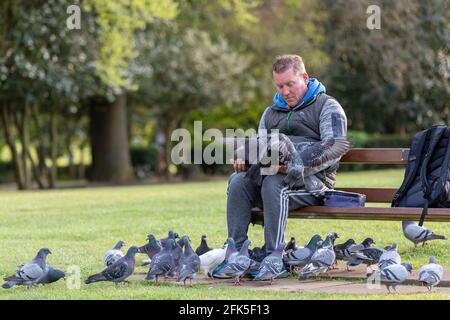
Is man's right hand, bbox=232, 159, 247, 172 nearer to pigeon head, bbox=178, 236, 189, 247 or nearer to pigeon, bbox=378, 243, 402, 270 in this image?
pigeon head, bbox=178, 236, 189, 247

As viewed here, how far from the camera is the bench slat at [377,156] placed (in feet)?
28.8

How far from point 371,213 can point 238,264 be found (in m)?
1.22

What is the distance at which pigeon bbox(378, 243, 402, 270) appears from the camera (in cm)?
747

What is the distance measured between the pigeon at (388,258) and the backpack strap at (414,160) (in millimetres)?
803

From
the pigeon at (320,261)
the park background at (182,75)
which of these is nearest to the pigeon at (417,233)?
the pigeon at (320,261)

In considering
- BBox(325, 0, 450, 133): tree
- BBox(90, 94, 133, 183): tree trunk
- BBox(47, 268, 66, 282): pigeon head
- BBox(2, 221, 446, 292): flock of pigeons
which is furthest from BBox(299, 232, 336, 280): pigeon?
BBox(90, 94, 133, 183): tree trunk

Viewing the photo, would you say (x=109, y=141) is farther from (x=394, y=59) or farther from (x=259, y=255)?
(x=259, y=255)

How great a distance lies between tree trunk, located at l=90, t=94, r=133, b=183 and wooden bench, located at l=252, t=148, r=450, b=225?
70.8 feet

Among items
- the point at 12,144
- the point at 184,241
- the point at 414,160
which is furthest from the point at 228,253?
the point at 12,144

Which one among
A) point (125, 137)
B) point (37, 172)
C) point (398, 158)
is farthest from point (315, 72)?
point (398, 158)

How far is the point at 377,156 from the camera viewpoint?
8844 millimetres

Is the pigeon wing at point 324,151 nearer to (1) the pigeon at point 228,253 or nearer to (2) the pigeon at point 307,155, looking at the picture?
(2) the pigeon at point 307,155

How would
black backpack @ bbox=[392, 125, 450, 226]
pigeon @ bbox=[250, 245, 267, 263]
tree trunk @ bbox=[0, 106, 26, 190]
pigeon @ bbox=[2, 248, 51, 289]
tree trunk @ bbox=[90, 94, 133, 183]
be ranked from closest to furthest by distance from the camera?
1. pigeon @ bbox=[2, 248, 51, 289]
2. black backpack @ bbox=[392, 125, 450, 226]
3. pigeon @ bbox=[250, 245, 267, 263]
4. tree trunk @ bbox=[0, 106, 26, 190]
5. tree trunk @ bbox=[90, 94, 133, 183]

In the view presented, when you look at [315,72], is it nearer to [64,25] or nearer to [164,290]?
[64,25]
